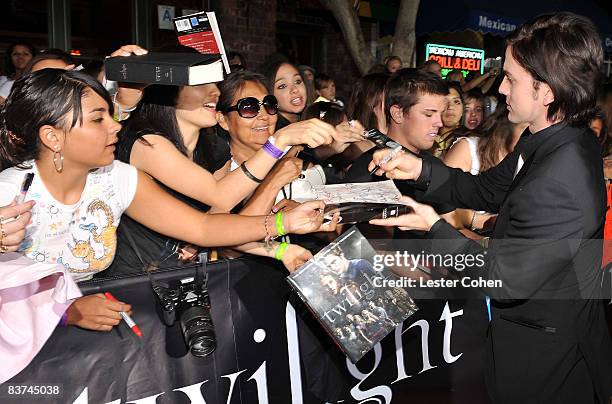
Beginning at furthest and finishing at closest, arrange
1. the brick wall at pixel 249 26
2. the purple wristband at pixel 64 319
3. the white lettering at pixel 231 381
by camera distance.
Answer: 1. the brick wall at pixel 249 26
2. the white lettering at pixel 231 381
3. the purple wristband at pixel 64 319

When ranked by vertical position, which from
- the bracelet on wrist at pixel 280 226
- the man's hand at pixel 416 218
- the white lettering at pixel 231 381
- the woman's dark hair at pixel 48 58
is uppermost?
the woman's dark hair at pixel 48 58

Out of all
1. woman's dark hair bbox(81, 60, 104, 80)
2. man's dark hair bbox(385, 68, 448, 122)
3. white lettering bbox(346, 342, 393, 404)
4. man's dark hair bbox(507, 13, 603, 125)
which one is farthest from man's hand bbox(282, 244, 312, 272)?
woman's dark hair bbox(81, 60, 104, 80)

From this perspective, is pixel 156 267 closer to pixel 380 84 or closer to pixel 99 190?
pixel 99 190

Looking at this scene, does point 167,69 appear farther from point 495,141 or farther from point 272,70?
point 272,70

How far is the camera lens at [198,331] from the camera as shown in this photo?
92.7 inches

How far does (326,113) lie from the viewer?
439cm

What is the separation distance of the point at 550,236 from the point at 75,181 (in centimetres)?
179

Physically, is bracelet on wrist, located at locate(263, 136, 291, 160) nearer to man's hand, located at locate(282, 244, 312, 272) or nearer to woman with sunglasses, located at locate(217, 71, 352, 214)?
man's hand, located at locate(282, 244, 312, 272)

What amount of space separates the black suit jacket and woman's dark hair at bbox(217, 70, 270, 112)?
1559mm

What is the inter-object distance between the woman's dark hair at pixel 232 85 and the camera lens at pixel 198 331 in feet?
4.43

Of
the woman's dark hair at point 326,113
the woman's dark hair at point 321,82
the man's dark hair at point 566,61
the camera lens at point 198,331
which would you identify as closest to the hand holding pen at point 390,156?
the man's dark hair at point 566,61

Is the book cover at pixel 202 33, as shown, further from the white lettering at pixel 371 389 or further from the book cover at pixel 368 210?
the white lettering at pixel 371 389

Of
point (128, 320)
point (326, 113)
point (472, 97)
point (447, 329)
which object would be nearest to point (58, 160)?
point (128, 320)

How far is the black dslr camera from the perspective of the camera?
2365 millimetres
